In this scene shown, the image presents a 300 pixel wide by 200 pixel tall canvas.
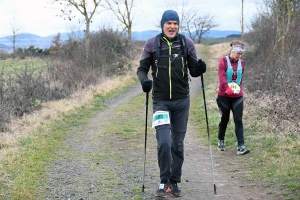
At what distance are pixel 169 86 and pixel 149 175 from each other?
1.95 meters

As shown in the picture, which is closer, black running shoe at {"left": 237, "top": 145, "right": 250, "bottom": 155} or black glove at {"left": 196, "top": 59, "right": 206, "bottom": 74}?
black glove at {"left": 196, "top": 59, "right": 206, "bottom": 74}

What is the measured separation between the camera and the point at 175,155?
5.43 m

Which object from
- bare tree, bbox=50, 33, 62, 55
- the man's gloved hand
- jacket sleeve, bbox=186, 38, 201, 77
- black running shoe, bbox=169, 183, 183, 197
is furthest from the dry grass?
bare tree, bbox=50, 33, 62, 55

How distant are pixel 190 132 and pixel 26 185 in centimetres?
514

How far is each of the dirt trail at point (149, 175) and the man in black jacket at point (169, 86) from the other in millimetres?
534

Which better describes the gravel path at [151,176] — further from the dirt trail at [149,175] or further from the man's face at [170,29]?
the man's face at [170,29]

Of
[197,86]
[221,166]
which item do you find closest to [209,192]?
[221,166]

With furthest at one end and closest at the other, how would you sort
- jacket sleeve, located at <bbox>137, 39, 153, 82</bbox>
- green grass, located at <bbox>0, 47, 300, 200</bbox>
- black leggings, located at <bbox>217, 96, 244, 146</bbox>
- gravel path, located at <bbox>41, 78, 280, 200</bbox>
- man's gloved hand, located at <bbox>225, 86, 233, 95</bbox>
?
black leggings, located at <bbox>217, 96, 244, 146</bbox> → man's gloved hand, located at <bbox>225, 86, 233, 95</bbox> → green grass, located at <bbox>0, 47, 300, 200</bbox> → gravel path, located at <bbox>41, 78, 280, 200</bbox> → jacket sleeve, located at <bbox>137, 39, 153, 82</bbox>

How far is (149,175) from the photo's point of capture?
6.57m

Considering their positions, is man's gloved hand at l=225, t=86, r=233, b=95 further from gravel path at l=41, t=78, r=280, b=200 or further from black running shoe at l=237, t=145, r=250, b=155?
gravel path at l=41, t=78, r=280, b=200

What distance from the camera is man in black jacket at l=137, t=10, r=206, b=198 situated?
514 centimetres

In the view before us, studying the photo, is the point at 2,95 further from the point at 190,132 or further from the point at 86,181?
the point at 86,181

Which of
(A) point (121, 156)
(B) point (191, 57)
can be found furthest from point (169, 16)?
(A) point (121, 156)

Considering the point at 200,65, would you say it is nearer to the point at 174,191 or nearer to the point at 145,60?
the point at 145,60
